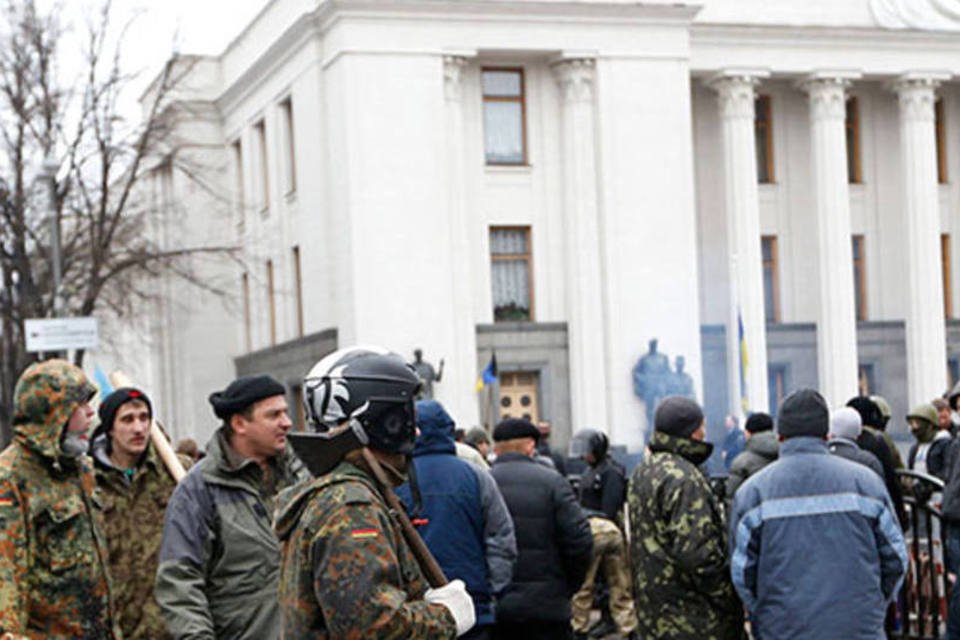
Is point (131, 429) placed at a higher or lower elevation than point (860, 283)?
lower

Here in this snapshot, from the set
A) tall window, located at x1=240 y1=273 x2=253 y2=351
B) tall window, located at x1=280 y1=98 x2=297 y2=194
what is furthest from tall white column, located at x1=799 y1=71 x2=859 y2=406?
tall window, located at x1=240 y1=273 x2=253 y2=351

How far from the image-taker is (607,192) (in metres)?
40.5

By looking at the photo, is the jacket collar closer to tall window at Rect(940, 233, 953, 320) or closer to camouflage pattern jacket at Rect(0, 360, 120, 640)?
camouflage pattern jacket at Rect(0, 360, 120, 640)

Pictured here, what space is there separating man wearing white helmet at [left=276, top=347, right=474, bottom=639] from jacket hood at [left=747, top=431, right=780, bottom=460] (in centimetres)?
673

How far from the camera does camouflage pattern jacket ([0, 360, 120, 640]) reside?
671cm

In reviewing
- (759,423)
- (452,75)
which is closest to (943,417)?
(759,423)

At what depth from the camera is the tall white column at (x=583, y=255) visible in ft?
132

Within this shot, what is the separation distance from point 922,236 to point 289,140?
16336 mm

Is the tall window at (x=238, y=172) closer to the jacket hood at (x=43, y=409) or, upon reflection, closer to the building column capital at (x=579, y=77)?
the building column capital at (x=579, y=77)

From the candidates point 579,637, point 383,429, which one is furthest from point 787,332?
point 383,429

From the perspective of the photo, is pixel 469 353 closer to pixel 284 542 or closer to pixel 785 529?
pixel 785 529

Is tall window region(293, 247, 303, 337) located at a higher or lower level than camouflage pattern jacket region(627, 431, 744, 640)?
higher

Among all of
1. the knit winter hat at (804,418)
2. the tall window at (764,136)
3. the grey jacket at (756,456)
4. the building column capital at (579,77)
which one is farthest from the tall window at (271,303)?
the knit winter hat at (804,418)

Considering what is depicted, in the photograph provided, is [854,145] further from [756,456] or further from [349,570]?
[349,570]
